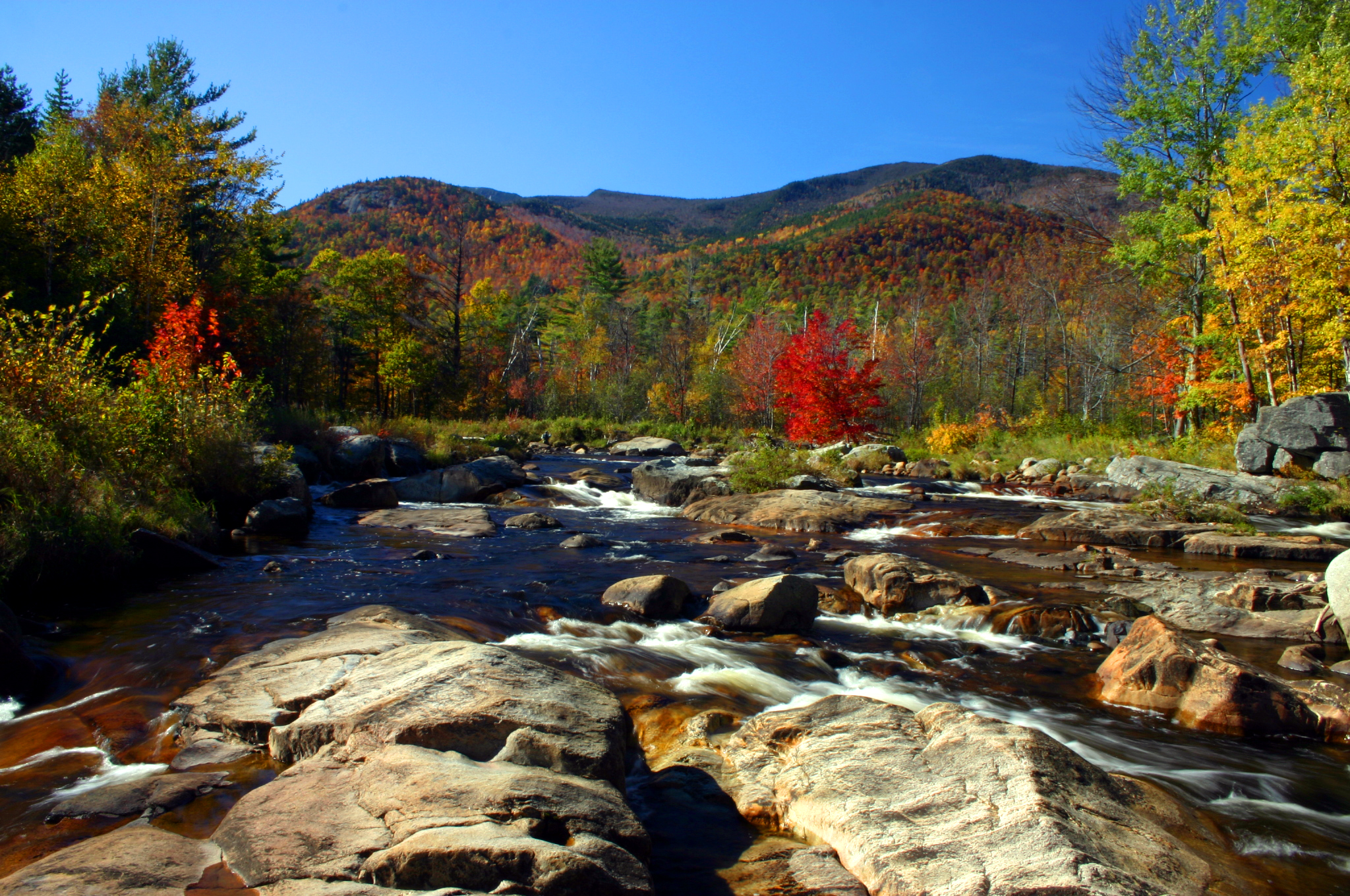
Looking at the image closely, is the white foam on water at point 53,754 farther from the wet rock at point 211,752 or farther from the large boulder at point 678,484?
the large boulder at point 678,484

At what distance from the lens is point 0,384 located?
8.46 m

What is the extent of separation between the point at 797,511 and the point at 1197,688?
8.97 meters

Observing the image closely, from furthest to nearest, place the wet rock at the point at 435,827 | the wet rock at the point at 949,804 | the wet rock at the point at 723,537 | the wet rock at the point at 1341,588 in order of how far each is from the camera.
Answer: the wet rock at the point at 723,537
the wet rock at the point at 1341,588
the wet rock at the point at 949,804
the wet rock at the point at 435,827

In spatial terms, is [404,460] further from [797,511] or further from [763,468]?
[797,511]

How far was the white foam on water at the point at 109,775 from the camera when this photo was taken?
12.3 ft

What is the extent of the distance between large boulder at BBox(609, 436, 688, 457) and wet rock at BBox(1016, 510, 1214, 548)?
59.7 ft

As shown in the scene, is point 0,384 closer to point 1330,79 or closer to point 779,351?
point 1330,79

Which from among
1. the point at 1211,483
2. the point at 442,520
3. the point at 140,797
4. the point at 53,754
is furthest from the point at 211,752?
the point at 1211,483

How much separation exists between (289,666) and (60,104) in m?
43.6

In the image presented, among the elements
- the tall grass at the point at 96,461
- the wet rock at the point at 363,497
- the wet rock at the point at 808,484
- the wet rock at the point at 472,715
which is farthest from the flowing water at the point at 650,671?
the wet rock at the point at 808,484

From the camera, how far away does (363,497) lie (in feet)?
49.1

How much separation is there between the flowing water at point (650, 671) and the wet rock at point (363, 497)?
3.44m

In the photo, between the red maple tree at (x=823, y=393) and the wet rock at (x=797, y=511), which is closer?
the wet rock at (x=797, y=511)

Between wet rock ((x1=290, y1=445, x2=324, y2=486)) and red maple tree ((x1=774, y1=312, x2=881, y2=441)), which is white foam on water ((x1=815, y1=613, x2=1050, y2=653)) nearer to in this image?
wet rock ((x1=290, y1=445, x2=324, y2=486))
